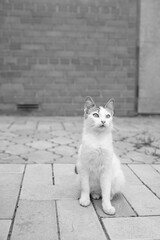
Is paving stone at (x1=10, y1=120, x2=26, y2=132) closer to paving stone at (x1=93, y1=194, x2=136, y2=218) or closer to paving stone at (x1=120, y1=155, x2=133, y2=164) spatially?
paving stone at (x1=120, y1=155, x2=133, y2=164)

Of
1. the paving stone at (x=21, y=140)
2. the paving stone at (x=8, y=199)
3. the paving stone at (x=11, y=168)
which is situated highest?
the paving stone at (x=8, y=199)

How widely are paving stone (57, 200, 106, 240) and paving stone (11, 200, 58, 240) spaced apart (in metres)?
0.06

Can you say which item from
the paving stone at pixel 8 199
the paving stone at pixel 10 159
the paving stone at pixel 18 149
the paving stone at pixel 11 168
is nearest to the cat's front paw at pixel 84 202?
the paving stone at pixel 8 199

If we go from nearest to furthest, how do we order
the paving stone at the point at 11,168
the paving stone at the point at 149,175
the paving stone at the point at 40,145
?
the paving stone at the point at 149,175 < the paving stone at the point at 11,168 < the paving stone at the point at 40,145

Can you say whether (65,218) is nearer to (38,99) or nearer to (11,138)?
(11,138)

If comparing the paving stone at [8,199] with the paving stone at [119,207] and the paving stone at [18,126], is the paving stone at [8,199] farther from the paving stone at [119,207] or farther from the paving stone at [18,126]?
the paving stone at [18,126]

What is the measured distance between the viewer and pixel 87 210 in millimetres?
2389

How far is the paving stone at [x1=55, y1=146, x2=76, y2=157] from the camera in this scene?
4212 mm

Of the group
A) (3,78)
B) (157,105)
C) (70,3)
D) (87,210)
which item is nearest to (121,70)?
(157,105)

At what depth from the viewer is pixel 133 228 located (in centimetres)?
211

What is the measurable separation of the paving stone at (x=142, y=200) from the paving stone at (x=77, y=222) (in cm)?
39

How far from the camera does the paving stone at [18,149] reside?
4267 millimetres

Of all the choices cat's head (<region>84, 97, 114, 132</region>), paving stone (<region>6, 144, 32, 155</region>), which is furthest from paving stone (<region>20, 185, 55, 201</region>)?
paving stone (<region>6, 144, 32, 155</region>)

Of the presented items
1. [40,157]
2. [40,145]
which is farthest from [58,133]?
[40,157]
